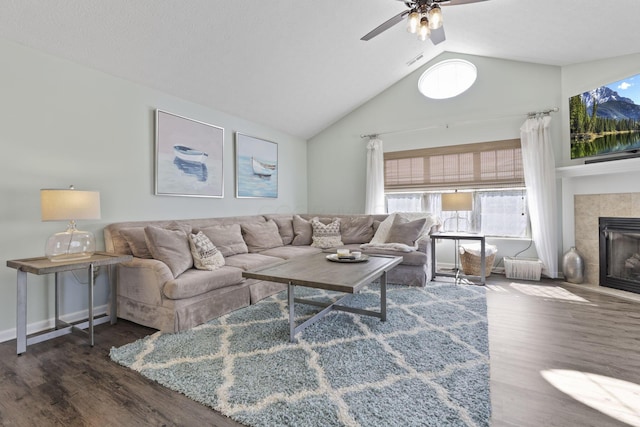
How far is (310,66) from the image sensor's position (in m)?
3.82

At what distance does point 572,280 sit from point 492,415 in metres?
3.30

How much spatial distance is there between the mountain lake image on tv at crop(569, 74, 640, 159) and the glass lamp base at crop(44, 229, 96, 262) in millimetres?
5425

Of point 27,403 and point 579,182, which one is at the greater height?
point 579,182

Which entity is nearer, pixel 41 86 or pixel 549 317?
pixel 41 86

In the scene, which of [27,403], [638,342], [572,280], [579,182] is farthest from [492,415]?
[579,182]

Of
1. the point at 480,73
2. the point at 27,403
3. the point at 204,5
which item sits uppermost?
the point at 480,73

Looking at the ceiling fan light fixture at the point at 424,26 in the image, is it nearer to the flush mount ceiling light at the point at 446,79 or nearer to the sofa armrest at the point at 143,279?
the flush mount ceiling light at the point at 446,79

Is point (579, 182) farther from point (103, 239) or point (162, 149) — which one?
point (103, 239)

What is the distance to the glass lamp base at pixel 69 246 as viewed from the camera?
88.4 inches

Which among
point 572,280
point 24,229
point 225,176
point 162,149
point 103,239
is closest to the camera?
point 24,229

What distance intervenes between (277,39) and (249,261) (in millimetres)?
2458

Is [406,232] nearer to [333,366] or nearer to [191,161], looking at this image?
[333,366]

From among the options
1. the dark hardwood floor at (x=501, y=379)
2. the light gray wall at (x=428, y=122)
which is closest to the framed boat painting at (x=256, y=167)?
the light gray wall at (x=428, y=122)

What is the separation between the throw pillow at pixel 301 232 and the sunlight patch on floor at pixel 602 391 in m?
3.29
